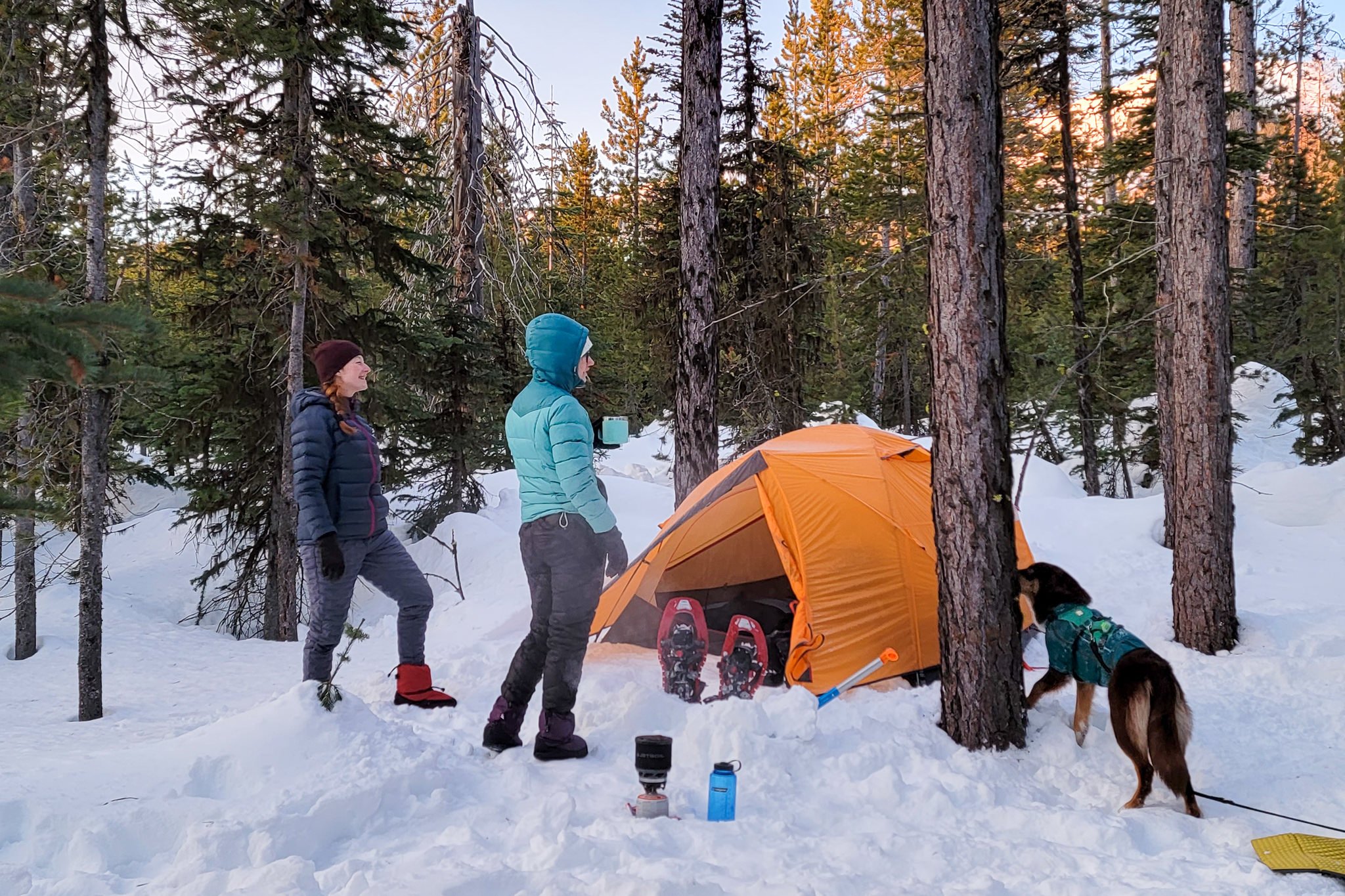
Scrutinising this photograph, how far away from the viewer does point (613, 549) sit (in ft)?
13.4

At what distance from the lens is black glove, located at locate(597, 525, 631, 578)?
158 inches

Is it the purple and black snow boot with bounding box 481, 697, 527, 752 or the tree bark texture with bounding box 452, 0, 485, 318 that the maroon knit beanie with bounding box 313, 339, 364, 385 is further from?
the tree bark texture with bounding box 452, 0, 485, 318

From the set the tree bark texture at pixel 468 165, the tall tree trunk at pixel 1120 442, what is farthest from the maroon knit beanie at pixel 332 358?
the tall tree trunk at pixel 1120 442

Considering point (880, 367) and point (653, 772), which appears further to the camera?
point (880, 367)

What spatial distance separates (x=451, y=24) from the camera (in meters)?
10.9

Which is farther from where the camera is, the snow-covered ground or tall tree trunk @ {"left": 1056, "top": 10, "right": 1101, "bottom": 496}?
tall tree trunk @ {"left": 1056, "top": 10, "right": 1101, "bottom": 496}

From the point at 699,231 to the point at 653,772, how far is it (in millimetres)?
5366

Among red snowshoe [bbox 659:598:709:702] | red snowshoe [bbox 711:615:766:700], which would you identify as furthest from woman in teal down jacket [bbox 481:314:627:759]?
red snowshoe [bbox 711:615:766:700]

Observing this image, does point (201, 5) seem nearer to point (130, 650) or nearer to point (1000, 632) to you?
point (130, 650)

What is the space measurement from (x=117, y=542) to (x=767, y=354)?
1239 cm

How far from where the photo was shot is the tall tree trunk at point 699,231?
7434 mm

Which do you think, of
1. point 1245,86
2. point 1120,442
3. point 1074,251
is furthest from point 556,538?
point 1245,86

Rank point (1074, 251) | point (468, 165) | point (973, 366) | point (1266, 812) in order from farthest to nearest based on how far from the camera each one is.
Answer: point (1074, 251)
point (468, 165)
point (973, 366)
point (1266, 812)

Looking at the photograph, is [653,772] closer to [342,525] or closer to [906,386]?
[342,525]
